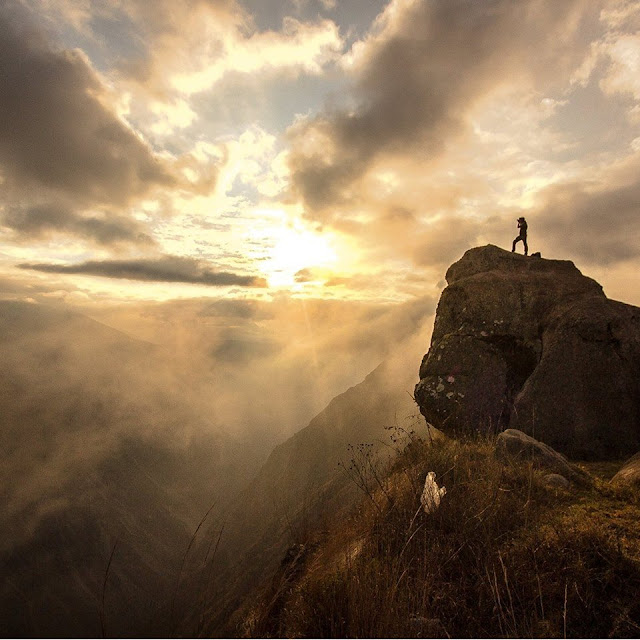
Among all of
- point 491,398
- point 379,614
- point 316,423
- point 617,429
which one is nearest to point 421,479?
point 379,614

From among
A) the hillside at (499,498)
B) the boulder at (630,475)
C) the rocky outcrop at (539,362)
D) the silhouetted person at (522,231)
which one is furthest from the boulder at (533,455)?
the silhouetted person at (522,231)

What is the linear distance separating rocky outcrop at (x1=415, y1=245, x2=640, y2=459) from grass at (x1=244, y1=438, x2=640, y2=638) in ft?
13.6

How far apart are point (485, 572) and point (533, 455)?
3546 millimetres

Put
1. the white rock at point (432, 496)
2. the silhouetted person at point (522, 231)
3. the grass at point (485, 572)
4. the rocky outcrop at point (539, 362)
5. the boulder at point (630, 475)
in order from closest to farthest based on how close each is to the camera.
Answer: the grass at point (485, 572)
the white rock at point (432, 496)
the boulder at point (630, 475)
the rocky outcrop at point (539, 362)
the silhouetted person at point (522, 231)

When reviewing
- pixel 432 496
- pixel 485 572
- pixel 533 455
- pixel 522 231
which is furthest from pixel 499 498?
pixel 522 231

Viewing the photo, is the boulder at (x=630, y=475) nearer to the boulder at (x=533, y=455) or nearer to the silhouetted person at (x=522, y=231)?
the boulder at (x=533, y=455)

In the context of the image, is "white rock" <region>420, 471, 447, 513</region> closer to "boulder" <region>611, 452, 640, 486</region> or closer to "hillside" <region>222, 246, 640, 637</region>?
"hillside" <region>222, 246, 640, 637</region>

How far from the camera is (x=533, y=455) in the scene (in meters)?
6.54

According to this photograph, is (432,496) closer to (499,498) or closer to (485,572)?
(499,498)

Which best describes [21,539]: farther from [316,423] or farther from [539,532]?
→ [539,532]

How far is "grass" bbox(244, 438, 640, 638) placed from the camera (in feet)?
10.3

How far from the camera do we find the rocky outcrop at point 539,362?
9375 mm

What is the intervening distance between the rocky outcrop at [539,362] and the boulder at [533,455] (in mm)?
2617

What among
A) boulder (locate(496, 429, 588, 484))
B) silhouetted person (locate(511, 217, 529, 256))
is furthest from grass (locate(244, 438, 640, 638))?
silhouetted person (locate(511, 217, 529, 256))
